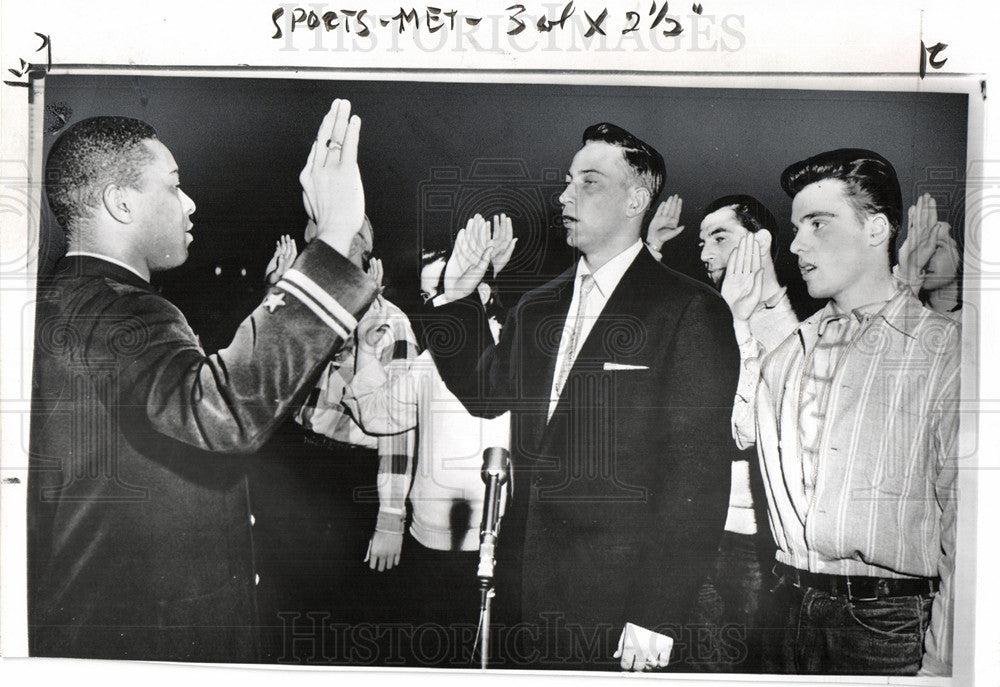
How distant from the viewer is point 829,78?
1643mm

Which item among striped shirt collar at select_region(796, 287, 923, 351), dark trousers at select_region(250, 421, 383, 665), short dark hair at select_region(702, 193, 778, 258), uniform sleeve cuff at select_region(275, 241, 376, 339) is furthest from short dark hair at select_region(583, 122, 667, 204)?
dark trousers at select_region(250, 421, 383, 665)

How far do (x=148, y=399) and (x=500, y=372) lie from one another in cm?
73

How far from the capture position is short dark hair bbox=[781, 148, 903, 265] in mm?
1638

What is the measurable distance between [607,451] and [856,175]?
2.53ft

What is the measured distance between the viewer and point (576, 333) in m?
1.63

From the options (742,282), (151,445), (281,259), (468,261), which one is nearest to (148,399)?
(151,445)

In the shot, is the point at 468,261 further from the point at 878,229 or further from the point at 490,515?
the point at 878,229

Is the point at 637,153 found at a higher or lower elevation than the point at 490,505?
higher

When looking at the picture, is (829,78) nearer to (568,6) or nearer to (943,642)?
(568,6)

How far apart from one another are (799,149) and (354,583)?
1.29 m

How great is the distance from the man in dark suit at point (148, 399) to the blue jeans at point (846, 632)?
1084 mm

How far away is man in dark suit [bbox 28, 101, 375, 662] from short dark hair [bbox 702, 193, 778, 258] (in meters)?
0.74

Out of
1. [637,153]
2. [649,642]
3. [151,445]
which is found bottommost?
[649,642]

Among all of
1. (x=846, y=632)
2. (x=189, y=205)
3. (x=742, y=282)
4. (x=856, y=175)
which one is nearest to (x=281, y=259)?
(x=189, y=205)
